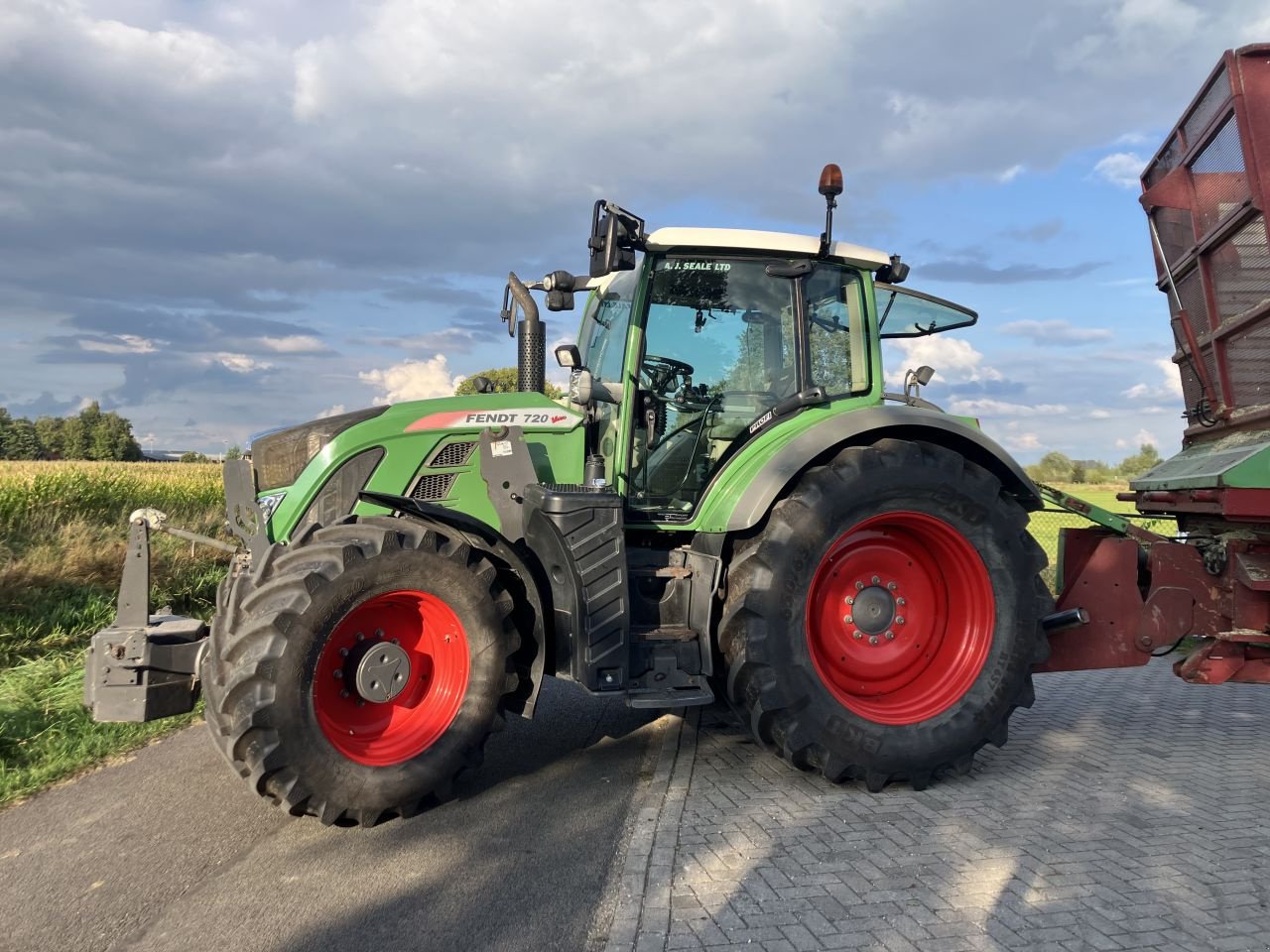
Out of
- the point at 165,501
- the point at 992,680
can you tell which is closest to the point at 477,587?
the point at 992,680

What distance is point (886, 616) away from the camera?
182 inches

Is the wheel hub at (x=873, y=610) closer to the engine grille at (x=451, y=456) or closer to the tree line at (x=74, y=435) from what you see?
the engine grille at (x=451, y=456)

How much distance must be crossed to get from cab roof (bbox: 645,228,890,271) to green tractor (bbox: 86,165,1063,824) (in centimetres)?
2

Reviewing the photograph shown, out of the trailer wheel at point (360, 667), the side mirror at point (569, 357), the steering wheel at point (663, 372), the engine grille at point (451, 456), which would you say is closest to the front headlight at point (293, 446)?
the engine grille at point (451, 456)

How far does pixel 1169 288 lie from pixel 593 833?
15.7ft

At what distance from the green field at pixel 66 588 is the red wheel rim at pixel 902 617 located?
4.02 metres

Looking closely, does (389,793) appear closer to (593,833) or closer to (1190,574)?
(593,833)

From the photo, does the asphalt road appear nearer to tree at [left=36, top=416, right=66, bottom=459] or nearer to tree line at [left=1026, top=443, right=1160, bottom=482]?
tree line at [left=1026, top=443, right=1160, bottom=482]

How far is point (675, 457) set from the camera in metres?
4.66

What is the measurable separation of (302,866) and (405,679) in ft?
2.66

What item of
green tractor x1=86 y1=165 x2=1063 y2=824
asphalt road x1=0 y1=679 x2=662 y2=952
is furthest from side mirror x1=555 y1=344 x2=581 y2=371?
asphalt road x1=0 y1=679 x2=662 y2=952

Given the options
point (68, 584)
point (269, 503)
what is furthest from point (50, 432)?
point (269, 503)

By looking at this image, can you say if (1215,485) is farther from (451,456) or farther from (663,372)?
(451,456)

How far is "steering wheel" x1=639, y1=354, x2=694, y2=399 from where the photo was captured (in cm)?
459
